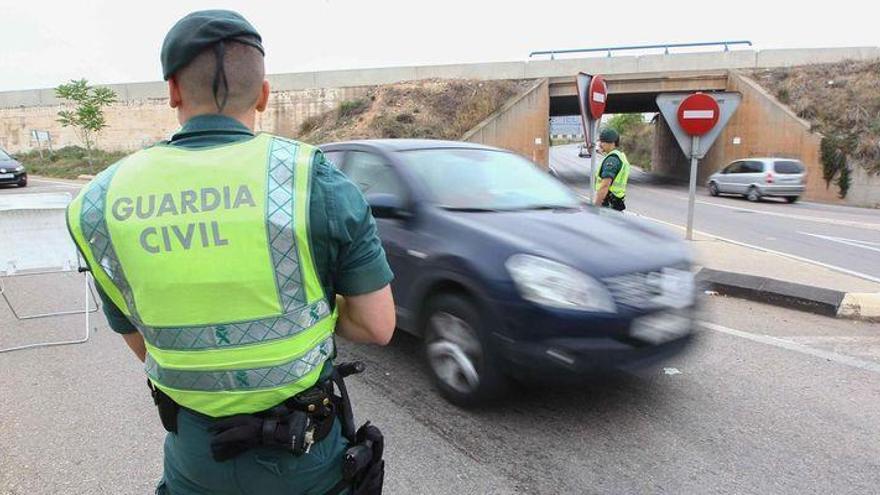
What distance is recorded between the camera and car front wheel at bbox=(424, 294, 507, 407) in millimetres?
3359

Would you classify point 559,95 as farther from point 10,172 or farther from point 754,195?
point 10,172

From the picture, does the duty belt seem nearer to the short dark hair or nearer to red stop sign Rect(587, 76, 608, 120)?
the short dark hair

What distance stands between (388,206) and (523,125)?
27.1m

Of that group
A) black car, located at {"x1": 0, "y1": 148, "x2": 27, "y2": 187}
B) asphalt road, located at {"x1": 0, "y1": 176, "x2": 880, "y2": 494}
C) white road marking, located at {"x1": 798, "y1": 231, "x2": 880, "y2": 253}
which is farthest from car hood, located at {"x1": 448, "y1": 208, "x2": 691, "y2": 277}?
black car, located at {"x1": 0, "y1": 148, "x2": 27, "y2": 187}

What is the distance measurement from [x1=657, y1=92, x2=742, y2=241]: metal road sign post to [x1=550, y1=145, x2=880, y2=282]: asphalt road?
280 cm

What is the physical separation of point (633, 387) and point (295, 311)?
3118 millimetres

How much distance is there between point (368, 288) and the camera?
4.46ft

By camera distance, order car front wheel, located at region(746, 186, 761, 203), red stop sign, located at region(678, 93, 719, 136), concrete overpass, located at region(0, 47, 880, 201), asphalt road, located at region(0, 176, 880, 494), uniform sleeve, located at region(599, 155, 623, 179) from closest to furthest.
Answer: asphalt road, located at region(0, 176, 880, 494), uniform sleeve, located at region(599, 155, 623, 179), red stop sign, located at region(678, 93, 719, 136), car front wheel, located at region(746, 186, 761, 203), concrete overpass, located at region(0, 47, 880, 201)

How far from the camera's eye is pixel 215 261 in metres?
1.17

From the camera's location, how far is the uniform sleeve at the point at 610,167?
699 cm

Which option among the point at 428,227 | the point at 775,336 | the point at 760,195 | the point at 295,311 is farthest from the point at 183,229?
the point at 760,195

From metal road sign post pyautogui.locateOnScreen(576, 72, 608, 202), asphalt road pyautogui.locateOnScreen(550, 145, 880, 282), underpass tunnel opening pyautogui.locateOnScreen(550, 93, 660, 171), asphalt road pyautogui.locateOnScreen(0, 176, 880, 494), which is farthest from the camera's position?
underpass tunnel opening pyautogui.locateOnScreen(550, 93, 660, 171)

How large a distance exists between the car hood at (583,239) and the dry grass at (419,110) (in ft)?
82.3

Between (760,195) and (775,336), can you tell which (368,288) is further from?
(760,195)
